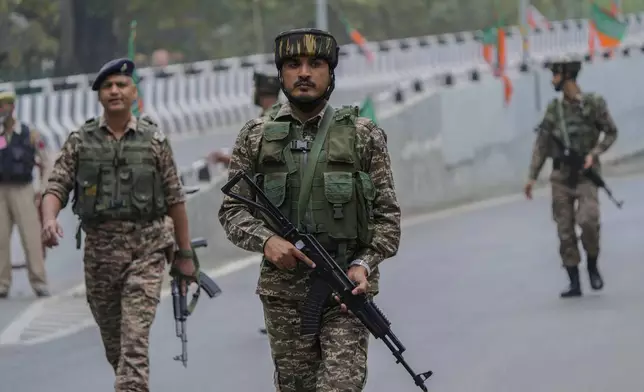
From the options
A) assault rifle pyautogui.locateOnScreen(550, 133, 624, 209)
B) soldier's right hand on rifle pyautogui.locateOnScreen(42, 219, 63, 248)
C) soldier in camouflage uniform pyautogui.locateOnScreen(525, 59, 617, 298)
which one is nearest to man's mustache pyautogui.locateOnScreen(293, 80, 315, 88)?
soldier's right hand on rifle pyautogui.locateOnScreen(42, 219, 63, 248)

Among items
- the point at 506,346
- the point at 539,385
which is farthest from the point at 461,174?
the point at 539,385

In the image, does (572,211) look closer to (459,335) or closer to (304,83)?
(459,335)

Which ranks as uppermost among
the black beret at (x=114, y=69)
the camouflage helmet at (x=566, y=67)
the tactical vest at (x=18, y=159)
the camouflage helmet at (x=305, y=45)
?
the camouflage helmet at (x=305, y=45)

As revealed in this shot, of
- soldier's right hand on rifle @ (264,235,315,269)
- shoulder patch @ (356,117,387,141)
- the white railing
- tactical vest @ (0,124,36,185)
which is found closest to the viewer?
soldier's right hand on rifle @ (264,235,315,269)

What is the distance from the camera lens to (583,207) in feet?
44.9

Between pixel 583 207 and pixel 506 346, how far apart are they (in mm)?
2204

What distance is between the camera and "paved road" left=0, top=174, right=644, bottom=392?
1072cm

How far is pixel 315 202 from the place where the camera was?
22.1ft

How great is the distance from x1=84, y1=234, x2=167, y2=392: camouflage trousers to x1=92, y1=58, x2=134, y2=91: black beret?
2.35ft

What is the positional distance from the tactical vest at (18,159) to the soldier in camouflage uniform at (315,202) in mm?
8326

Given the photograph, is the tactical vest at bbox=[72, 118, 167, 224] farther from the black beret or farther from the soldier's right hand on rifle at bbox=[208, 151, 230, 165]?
the soldier's right hand on rifle at bbox=[208, 151, 230, 165]

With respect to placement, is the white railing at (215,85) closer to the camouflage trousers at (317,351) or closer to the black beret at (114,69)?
the black beret at (114,69)

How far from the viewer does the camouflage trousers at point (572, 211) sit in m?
13.6

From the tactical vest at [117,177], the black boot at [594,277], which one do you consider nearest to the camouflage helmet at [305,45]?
the tactical vest at [117,177]
